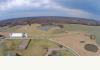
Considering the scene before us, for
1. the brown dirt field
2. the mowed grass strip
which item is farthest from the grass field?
the mowed grass strip

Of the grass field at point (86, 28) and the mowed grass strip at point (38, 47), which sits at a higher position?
the grass field at point (86, 28)

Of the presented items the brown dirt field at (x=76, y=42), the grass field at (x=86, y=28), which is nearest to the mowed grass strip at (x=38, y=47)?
the brown dirt field at (x=76, y=42)

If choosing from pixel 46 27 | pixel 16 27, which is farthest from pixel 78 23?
pixel 16 27

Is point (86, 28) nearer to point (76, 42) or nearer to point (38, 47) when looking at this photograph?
point (76, 42)

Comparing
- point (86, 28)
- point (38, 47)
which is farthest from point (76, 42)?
point (38, 47)

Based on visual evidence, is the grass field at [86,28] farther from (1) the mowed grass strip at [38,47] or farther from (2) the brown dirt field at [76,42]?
(1) the mowed grass strip at [38,47]

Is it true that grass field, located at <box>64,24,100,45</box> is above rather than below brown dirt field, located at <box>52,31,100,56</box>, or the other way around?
above

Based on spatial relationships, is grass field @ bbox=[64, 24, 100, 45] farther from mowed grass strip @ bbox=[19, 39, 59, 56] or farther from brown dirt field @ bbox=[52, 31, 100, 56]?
mowed grass strip @ bbox=[19, 39, 59, 56]

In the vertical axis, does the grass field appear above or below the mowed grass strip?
above

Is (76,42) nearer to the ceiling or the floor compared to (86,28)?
nearer to the floor

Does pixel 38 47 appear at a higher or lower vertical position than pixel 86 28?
lower
